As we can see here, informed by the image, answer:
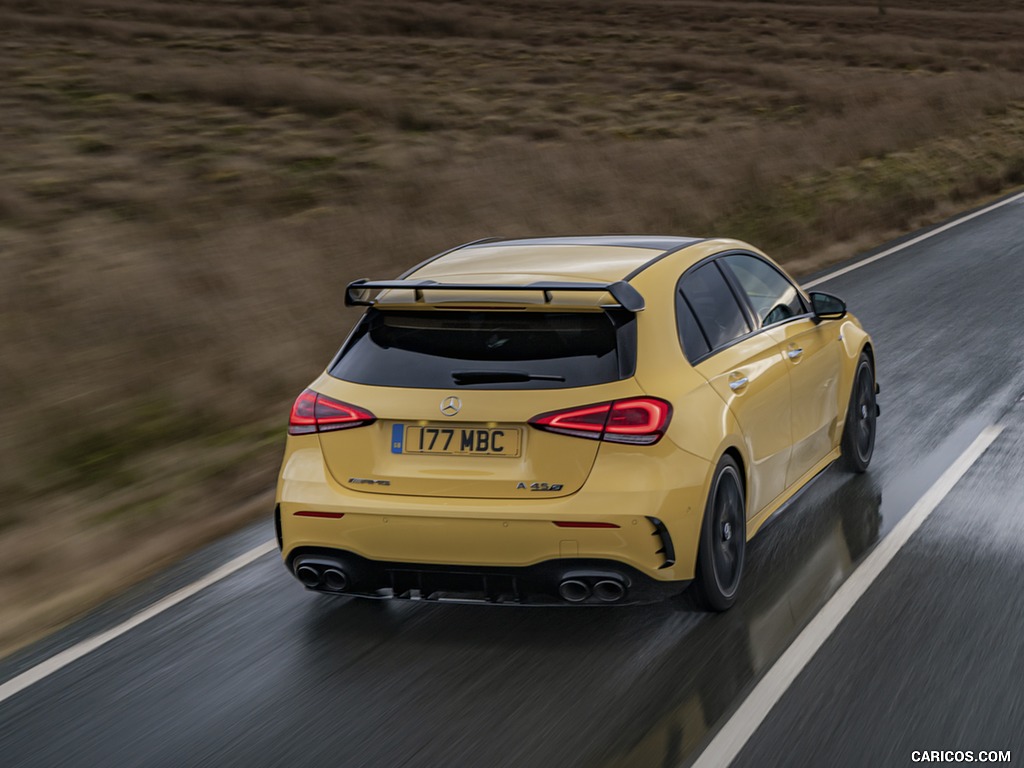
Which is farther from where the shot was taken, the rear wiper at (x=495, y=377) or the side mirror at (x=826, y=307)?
the side mirror at (x=826, y=307)

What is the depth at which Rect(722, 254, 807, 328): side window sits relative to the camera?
6617 mm

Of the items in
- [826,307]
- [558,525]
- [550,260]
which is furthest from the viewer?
[826,307]

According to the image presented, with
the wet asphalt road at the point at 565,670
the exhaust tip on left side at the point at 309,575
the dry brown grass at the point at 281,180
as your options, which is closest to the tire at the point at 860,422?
the wet asphalt road at the point at 565,670

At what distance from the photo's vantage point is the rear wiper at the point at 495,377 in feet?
17.3

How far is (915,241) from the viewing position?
18984mm

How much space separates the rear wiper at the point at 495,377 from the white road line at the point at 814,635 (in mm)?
1392

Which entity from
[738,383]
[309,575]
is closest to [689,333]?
[738,383]

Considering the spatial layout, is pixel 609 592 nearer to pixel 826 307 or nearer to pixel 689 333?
pixel 689 333

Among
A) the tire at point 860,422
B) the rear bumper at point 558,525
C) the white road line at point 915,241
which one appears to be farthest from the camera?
the white road line at point 915,241

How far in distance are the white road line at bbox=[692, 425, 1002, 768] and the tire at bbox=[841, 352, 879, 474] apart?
0.46 metres

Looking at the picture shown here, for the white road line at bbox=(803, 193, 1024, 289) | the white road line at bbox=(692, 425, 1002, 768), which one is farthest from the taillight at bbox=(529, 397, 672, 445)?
the white road line at bbox=(803, 193, 1024, 289)

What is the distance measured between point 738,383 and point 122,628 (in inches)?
116

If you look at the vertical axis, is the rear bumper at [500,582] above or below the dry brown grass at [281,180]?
above

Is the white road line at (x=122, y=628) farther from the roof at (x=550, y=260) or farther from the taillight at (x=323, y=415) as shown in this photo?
the roof at (x=550, y=260)
